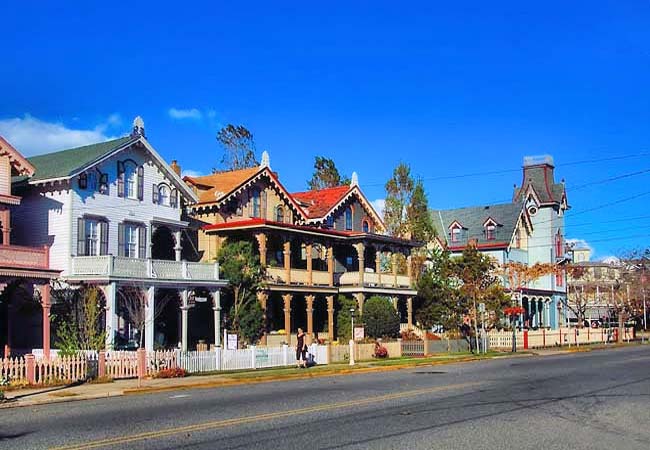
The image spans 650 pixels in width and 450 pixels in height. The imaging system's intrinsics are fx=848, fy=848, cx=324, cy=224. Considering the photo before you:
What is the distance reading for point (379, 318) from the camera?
4866cm

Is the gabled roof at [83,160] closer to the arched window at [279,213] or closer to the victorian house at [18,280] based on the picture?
the victorian house at [18,280]

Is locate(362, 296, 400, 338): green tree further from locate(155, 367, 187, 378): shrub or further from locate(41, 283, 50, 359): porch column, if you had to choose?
locate(41, 283, 50, 359): porch column

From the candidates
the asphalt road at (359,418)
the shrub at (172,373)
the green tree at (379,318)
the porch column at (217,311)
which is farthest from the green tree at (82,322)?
the green tree at (379,318)

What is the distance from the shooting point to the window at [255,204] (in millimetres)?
48219

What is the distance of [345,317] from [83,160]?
19.2m

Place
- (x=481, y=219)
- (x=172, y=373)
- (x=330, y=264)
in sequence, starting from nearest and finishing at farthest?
(x=172, y=373), (x=330, y=264), (x=481, y=219)

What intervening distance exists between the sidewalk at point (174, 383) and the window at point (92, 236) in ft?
31.2

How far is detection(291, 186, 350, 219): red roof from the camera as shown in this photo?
51.9 metres

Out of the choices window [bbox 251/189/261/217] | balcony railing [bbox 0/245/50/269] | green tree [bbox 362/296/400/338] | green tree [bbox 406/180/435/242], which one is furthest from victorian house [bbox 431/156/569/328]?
balcony railing [bbox 0/245/50/269]

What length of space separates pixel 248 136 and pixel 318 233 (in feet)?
113

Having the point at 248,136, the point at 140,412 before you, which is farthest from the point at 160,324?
the point at 248,136

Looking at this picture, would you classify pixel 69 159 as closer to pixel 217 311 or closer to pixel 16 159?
pixel 16 159

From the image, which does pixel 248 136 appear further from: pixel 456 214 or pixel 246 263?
pixel 246 263

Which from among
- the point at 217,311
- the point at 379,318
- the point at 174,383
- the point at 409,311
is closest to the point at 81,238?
the point at 217,311
